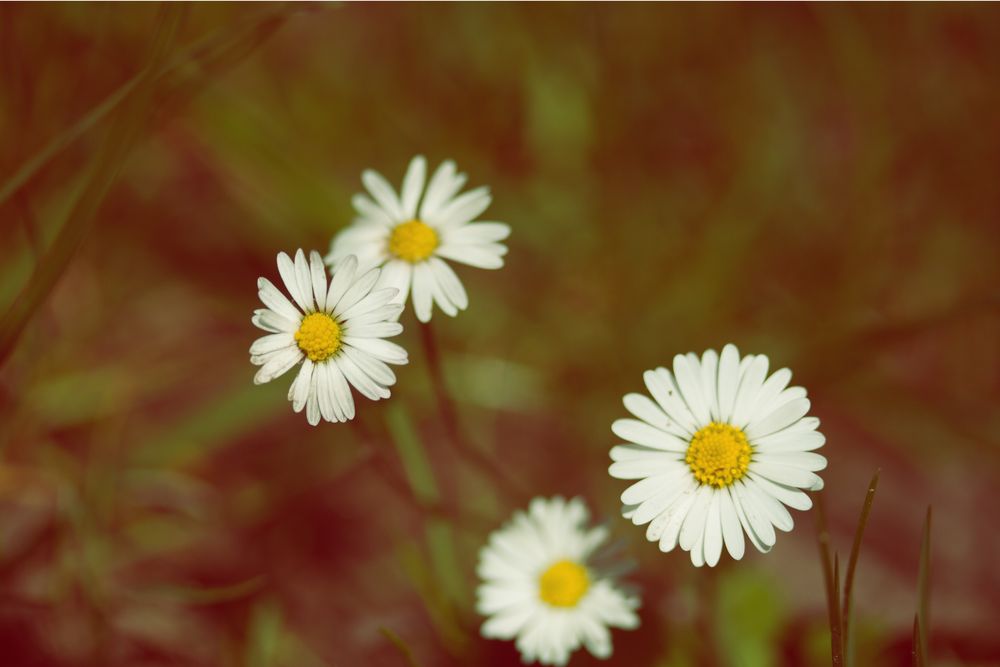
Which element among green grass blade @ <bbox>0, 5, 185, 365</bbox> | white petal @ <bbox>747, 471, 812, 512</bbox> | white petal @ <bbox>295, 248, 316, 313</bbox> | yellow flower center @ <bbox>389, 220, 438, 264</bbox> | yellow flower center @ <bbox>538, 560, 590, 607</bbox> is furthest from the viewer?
yellow flower center @ <bbox>538, 560, 590, 607</bbox>

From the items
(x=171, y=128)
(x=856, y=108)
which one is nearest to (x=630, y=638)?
(x=856, y=108)

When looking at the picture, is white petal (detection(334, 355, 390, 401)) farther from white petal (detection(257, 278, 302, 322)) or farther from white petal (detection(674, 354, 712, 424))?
white petal (detection(674, 354, 712, 424))

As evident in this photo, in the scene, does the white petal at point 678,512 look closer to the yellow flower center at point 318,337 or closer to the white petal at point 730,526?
the white petal at point 730,526

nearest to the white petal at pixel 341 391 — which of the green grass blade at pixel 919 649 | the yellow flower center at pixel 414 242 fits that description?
the yellow flower center at pixel 414 242

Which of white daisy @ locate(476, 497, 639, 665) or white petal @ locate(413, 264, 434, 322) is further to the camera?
white daisy @ locate(476, 497, 639, 665)

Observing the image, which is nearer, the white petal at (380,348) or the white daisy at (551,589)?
the white petal at (380,348)

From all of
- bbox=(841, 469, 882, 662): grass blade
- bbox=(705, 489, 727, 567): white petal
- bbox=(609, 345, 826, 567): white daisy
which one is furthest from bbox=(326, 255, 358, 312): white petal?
bbox=(841, 469, 882, 662): grass blade

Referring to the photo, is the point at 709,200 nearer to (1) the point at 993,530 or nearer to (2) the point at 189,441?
(1) the point at 993,530
